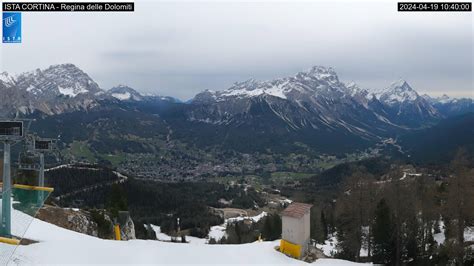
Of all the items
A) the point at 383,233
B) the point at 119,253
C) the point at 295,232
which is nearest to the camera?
the point at 119,253

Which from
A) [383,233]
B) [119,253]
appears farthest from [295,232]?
[383,233]

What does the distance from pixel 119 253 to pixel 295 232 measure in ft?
33.6

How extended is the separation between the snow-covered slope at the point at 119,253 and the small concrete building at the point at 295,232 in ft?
2.82

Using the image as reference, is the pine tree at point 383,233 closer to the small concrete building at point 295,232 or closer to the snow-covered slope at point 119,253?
the small concrete building at point 295,232

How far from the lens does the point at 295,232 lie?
25203 mm

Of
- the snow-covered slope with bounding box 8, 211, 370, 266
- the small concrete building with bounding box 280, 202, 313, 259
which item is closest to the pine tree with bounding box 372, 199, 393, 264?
the small concrete building with bounding box 280, 202, 313, 259

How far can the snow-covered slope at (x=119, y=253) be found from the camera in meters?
17.2

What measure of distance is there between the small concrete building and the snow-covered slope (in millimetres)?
860

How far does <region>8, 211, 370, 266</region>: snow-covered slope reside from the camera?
56.3 ft

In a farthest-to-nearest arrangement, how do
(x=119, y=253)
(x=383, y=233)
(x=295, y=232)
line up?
(x=383, y=233), (x=295, y=232), (x=119, y=253)

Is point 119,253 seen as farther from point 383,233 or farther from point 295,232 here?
point 383,233

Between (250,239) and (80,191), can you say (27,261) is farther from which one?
(80,191)
